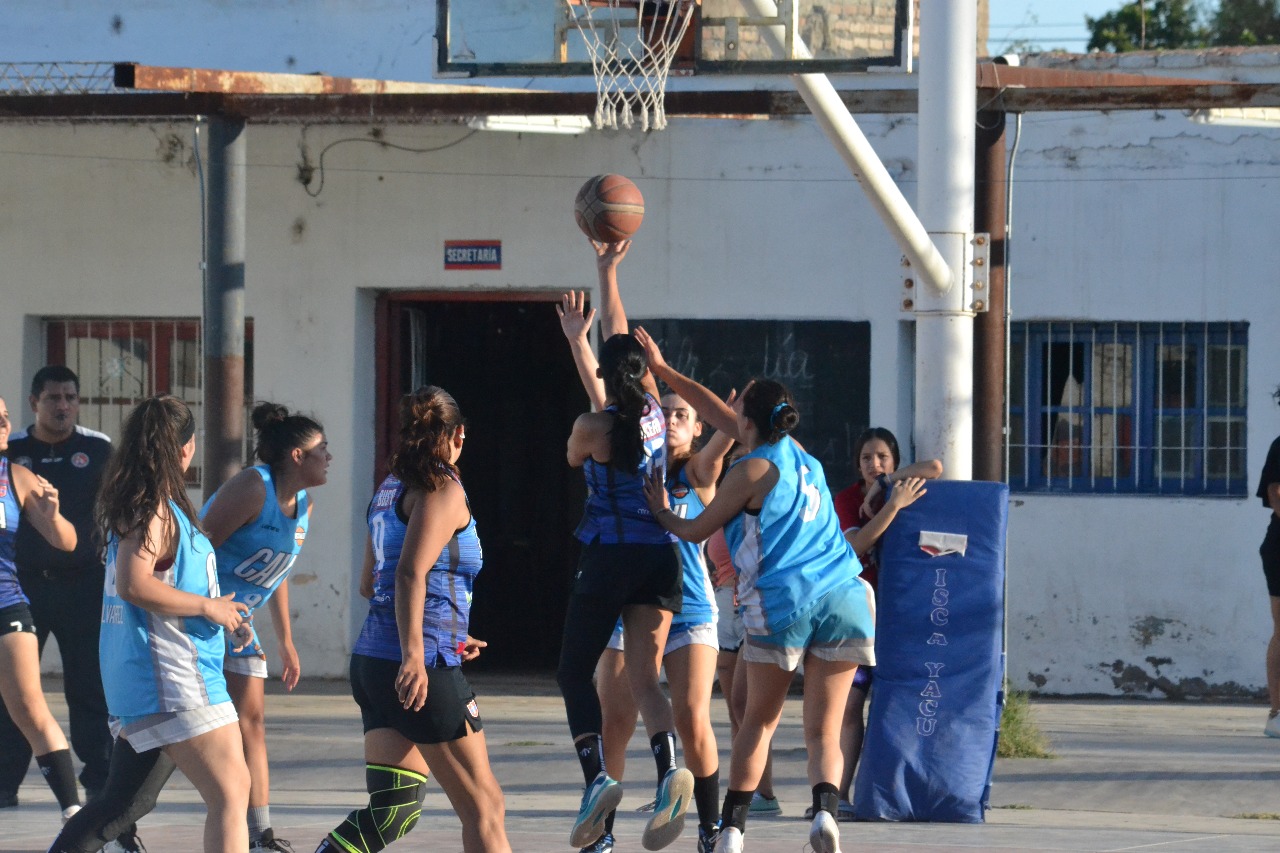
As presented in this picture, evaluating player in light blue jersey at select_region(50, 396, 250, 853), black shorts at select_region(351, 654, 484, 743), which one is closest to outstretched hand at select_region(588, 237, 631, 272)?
player in light blue jersey at select_region(50, 396, 250, 853)

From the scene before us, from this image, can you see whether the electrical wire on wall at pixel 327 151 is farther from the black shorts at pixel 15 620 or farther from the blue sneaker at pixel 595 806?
the blue sneaker at pixel 595 806

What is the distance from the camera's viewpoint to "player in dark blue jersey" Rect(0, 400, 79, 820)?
7395mm

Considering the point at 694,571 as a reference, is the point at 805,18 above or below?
above

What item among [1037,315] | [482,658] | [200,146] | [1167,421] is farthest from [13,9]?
[1167,421]

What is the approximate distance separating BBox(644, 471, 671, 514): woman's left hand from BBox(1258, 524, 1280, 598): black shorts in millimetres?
5047

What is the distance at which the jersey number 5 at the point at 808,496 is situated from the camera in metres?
6.77

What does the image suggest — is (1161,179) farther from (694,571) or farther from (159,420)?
(159,420)

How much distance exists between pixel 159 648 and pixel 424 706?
2.87ft

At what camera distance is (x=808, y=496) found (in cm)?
679

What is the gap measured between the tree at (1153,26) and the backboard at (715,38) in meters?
23.8

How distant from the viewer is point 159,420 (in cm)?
579

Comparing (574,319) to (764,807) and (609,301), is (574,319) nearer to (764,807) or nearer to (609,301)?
(609,301)

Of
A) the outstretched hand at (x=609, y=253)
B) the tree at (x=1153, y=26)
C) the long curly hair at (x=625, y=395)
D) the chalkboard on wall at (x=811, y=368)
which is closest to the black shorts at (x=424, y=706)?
the long curly hair at (x=625, y=395)

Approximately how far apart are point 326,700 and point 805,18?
19.5 ft
